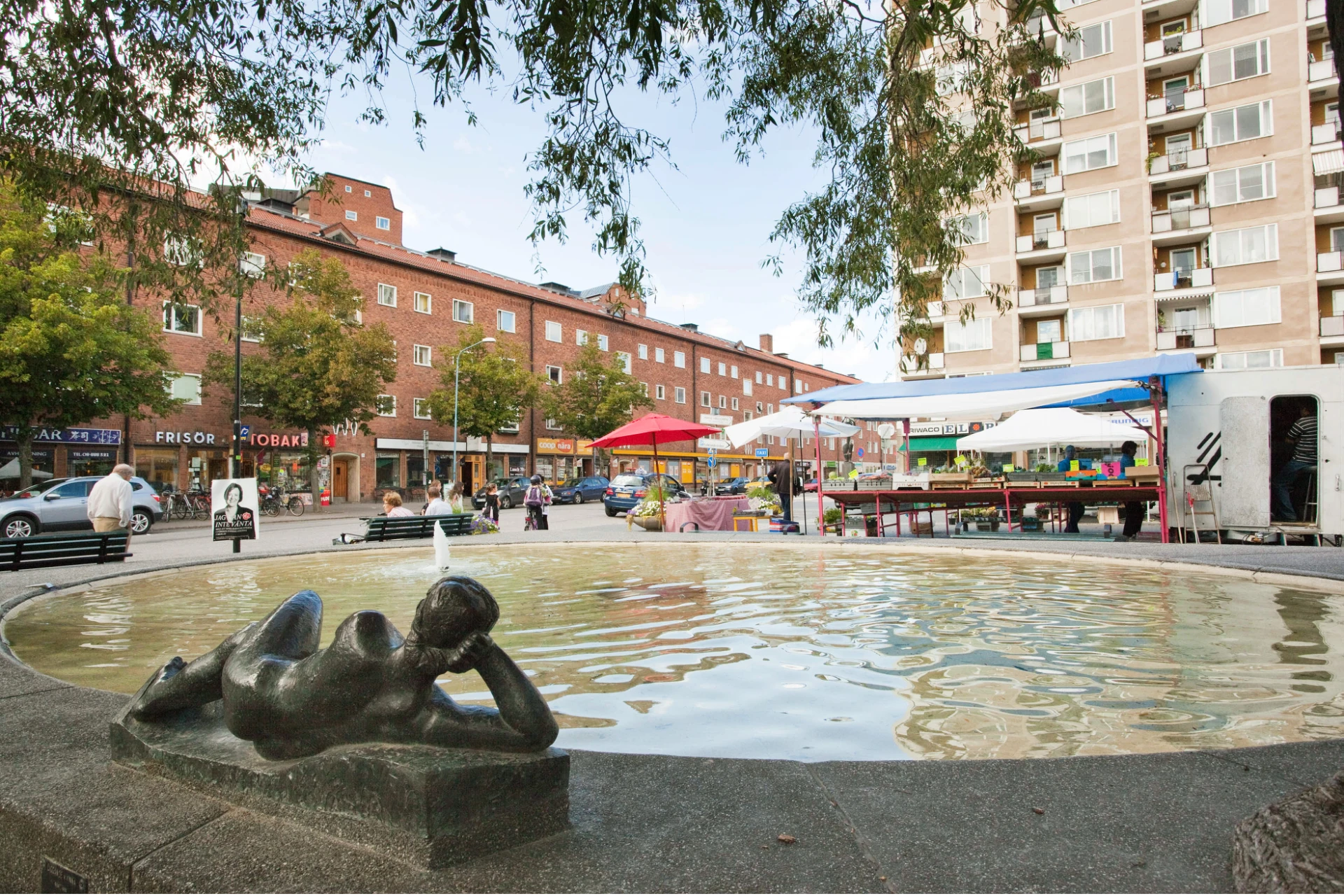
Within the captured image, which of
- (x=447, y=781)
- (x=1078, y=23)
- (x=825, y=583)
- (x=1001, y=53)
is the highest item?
(x=1078, y=23)

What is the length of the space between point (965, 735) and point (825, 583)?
16.9 ft

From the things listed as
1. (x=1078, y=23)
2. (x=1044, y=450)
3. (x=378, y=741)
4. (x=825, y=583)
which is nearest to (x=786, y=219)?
(x=825, y=583)

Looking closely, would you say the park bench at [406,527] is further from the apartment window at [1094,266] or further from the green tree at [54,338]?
the apartment window at [1094,266]

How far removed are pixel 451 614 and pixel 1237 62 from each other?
43574 mm

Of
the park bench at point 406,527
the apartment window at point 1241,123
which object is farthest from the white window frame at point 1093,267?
the park bench at point 406,527

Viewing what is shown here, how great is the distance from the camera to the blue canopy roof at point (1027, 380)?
12359 mm

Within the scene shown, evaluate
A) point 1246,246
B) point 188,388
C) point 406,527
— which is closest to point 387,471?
point 188,388

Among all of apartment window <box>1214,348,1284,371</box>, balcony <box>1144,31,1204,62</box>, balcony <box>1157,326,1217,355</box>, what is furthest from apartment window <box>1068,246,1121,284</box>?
balcony <box>1144,31,1204,62</box>

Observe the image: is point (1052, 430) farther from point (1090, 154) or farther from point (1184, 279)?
point (1090, 154)

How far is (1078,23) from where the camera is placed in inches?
1431

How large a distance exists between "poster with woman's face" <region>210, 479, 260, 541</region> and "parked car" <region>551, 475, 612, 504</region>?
87.9 feet

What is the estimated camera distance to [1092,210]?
3616 centimetres

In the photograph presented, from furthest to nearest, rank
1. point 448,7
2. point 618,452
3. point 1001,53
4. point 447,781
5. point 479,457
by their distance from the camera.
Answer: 1. point 618,452
2. point 479,457
3. point 1001,53
4. point 448,7
5. point 447,781

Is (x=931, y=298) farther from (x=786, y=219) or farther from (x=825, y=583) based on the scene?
(x=825, y=583)
